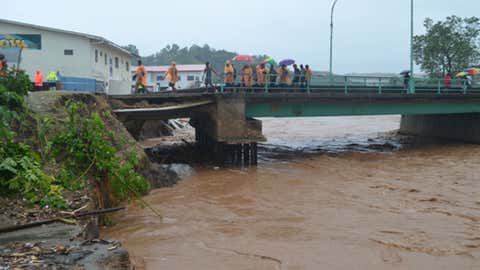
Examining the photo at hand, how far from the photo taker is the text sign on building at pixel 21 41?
2784 cm

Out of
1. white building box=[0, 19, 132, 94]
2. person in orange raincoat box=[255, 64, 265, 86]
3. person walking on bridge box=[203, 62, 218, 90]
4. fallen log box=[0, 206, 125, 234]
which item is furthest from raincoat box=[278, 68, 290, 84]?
fallen log box=[0, 206, 125, 234]

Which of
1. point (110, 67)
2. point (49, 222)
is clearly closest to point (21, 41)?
point (110, 67)

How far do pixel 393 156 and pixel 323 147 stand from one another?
4476mm

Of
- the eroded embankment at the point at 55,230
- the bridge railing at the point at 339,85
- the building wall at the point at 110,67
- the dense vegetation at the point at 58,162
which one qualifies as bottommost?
the eroded embankment at the point at 55,230

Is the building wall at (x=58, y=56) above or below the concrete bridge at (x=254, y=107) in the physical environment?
above

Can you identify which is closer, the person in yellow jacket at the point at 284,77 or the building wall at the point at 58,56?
the person in yellow jacket at the point at 284,77

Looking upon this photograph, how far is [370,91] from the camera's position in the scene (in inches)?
959

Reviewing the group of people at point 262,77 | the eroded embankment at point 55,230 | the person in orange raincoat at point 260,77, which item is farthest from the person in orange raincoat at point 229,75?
the eroded embankment at point 55,230

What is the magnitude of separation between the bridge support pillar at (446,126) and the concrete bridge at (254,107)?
81mm

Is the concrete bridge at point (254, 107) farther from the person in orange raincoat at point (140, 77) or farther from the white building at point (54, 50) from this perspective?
the white building at point (54, 50)

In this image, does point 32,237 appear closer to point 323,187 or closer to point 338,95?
point 323,187

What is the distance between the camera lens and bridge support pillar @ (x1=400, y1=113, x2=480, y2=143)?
28234mm

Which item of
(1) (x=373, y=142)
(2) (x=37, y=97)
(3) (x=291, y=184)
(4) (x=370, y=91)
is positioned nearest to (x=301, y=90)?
(4) (x=370, y=91)

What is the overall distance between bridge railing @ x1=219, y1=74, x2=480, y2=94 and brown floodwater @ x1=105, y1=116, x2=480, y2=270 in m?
3.69
